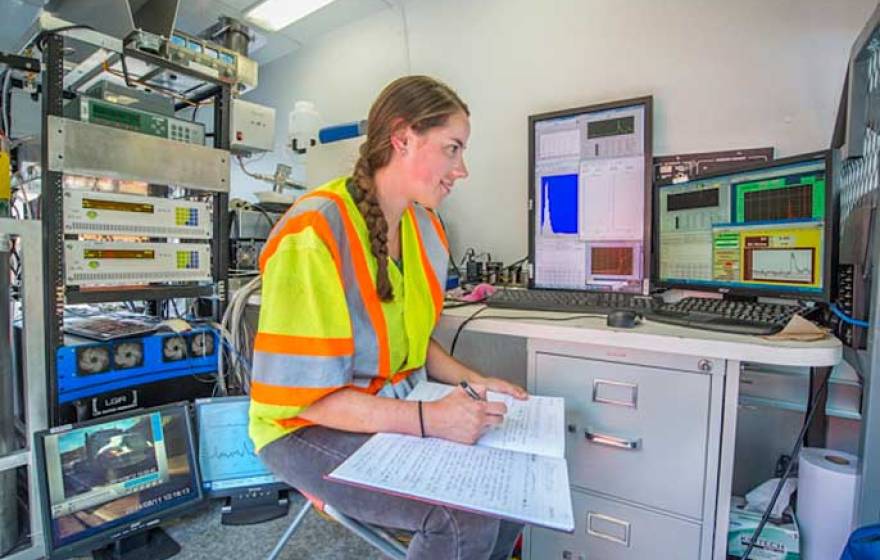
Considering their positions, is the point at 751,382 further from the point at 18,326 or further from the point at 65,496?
the point at 18,326

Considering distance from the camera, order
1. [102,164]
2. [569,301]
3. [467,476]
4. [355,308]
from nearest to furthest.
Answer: [467,476] → [355,308] → [569,301] → [102,164]

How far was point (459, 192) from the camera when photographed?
6.76 feet

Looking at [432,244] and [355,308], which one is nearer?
[355,308]

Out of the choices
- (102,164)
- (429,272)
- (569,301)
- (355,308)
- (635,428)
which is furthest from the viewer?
(102,164)

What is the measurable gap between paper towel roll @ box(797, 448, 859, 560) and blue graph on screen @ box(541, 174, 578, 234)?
910 mm

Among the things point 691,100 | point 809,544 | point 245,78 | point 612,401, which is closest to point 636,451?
point 612,401

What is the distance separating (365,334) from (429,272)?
268 millimetres

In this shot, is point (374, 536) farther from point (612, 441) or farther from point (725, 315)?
point (725, 315)

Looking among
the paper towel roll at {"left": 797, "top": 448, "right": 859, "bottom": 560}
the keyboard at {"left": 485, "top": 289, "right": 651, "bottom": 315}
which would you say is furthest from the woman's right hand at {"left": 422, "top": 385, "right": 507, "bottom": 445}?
the paper towel roll at {"left": 797, "top": 448, "right": 859, "bottom": 560}

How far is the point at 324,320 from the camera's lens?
766 millimetres

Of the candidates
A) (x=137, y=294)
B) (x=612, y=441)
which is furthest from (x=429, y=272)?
(x=137, y=294)

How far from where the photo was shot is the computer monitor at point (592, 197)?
148 centimetres

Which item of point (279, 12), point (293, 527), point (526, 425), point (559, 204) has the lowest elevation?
point (293, 527)

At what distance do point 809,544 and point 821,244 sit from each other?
2.16ft
